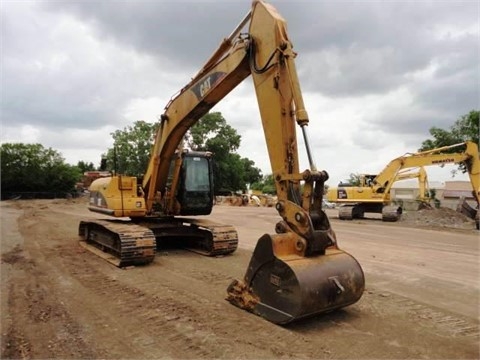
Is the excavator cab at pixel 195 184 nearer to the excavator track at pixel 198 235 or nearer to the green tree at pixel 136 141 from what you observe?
the excavator track at pixel 198 235

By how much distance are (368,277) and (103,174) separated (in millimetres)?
7393

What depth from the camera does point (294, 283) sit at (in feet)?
15.4

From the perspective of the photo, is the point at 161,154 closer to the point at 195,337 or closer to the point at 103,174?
the point at 103,174

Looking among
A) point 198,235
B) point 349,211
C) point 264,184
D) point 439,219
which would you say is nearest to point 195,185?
point 198,235

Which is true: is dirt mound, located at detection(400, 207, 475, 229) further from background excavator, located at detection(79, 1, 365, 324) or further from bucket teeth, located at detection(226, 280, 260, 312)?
bucket teeth, located at detection(226, 280, 260, 312)

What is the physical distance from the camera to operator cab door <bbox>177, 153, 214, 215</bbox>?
32.0ft

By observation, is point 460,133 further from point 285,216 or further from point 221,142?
point 285,216

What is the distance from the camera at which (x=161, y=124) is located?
31.7 feet

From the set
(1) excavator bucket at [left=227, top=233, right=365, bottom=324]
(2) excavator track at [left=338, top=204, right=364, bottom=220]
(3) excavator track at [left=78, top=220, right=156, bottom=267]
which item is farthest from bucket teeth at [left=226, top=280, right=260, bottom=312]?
(2) excavator track at [left=338, top=204, right=364, bottom=220]

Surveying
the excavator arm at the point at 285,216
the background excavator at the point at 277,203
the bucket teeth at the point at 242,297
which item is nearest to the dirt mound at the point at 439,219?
the background excavator at the point at 277,203

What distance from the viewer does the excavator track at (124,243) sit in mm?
8102

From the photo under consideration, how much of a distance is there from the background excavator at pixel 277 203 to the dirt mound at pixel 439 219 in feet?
43.0

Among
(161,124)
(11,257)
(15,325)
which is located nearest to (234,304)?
(15,325)

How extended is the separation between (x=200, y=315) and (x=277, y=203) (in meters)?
1.62
